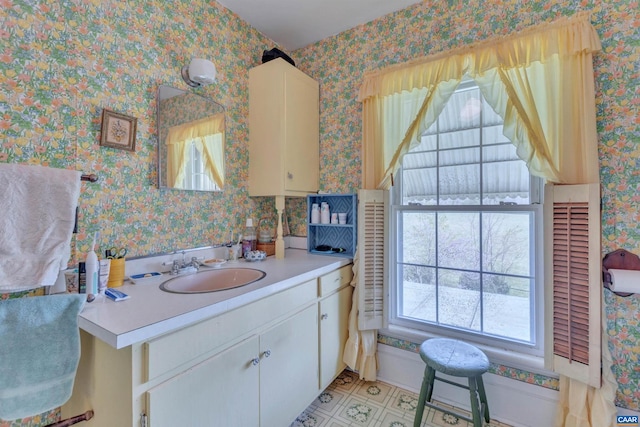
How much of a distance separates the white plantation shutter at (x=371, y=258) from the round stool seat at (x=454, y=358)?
0.40 metres

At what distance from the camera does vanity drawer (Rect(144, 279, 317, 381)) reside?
34.8 inches

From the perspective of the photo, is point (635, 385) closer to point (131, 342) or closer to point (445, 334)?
point (445, 334)

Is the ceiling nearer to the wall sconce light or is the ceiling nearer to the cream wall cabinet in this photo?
the cream wall cabinet

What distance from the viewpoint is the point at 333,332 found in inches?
70.7

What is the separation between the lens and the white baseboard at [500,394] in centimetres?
149

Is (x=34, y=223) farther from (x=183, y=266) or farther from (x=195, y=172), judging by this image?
(x=195, y=172)

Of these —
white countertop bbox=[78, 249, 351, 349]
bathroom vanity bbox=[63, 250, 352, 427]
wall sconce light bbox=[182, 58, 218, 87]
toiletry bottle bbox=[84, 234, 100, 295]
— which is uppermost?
wall sconce light bbox=[182, 58, 218, 87]

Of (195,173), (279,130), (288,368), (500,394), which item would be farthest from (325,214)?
(500,394)

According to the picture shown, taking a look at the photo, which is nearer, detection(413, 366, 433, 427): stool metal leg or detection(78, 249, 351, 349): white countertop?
detection(78, 249, 351, 349): white countertop

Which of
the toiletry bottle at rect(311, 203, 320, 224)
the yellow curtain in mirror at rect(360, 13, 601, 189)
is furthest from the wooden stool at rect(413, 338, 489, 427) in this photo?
the toiletry bottle at rect(311, 203, 320, 224)

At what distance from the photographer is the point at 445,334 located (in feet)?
5.90

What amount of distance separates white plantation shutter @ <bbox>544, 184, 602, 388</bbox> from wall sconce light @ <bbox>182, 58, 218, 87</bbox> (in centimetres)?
197

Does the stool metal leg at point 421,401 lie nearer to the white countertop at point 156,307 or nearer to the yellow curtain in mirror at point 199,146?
the white countertop at point 156,307

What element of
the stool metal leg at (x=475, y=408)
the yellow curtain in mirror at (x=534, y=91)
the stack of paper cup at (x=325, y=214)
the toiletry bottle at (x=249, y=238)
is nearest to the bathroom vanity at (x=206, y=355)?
the toiletry bottle at (x=249, y=238)
